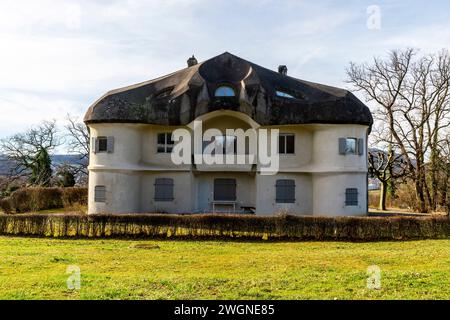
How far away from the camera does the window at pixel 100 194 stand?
2622 centimetres

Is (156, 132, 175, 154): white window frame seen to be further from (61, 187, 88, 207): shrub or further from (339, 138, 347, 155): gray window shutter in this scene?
(61, 187, 88, 207): shrub

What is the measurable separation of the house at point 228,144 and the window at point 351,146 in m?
0.06

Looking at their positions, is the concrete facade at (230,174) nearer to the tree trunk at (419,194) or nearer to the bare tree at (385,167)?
the tree trunk at (419,194)

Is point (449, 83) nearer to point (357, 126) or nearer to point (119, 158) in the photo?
point (357, 126)

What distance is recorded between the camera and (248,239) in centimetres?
1742

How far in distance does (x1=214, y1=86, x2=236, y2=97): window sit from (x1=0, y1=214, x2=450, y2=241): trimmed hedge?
422 inches

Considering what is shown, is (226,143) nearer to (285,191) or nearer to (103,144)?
(285,191)

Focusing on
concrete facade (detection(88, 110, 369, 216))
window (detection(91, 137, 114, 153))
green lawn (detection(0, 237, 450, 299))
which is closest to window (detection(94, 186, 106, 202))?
concrete facade (detection(88, 110, 369, 216))

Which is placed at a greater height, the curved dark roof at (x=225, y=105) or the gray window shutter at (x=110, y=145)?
the curved dark roof at (x=225, y=105)

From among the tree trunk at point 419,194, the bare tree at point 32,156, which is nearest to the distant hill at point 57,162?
the bare tree at point 32,156

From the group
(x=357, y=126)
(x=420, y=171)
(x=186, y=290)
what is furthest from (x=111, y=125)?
(x=420, y=171)

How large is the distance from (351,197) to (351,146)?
2876 millimetres

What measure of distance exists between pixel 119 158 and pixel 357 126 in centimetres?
1362

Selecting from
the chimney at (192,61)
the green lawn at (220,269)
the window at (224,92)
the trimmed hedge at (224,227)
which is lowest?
the green lawn at (220,269)
